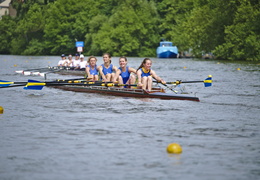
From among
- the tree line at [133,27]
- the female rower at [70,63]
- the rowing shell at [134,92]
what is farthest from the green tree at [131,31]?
the rowing shell at [134,92]

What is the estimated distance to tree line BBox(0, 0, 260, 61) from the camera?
2210 inches

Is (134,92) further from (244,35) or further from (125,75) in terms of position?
(244,35)

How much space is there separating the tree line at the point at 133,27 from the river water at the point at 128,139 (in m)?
37.8

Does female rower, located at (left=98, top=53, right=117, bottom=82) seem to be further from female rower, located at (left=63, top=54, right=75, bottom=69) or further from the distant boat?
the distant boat

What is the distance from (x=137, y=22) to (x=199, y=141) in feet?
266

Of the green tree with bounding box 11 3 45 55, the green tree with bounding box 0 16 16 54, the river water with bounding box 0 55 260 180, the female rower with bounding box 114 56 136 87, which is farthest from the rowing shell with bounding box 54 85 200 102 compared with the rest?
the green tree with bounding box 0 16 16 54

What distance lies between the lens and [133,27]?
90.5 metres

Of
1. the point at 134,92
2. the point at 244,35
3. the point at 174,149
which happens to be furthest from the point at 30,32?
the point at 174,149

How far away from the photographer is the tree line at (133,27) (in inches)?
2210

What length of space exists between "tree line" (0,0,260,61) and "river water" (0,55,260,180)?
37.8 m

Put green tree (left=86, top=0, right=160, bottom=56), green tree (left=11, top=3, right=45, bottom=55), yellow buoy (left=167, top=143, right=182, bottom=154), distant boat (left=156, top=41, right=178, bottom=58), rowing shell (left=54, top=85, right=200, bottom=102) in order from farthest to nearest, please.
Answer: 1. green tree (left=11, top=3, right=45, bottom=55)
2. green tree (left=86, top=0, right=160, bottom=56)
3. distant boat (left=156, top=41, right=178, bottom=58)
4. rowing shell (left=54, top=85, right=200, bottom=102)
5. yellow buoy (left=167, top=143, right=182, bottom=154)

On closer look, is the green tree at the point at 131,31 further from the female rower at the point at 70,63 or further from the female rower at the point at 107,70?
the female rower at the point at 107,70

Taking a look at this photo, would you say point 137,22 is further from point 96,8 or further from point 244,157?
point 244,157

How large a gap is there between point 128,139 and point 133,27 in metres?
80.6
